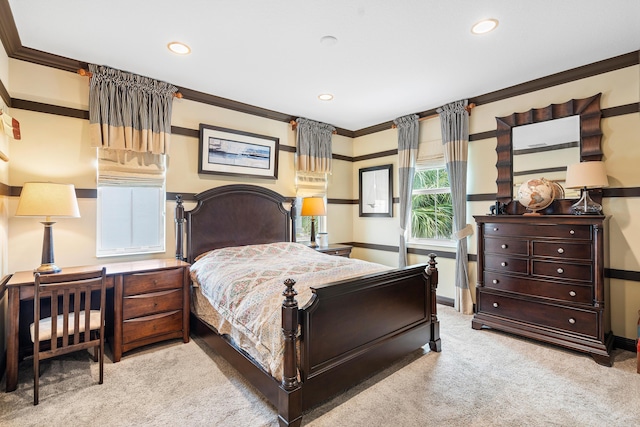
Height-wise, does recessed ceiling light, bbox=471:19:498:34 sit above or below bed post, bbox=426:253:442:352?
above

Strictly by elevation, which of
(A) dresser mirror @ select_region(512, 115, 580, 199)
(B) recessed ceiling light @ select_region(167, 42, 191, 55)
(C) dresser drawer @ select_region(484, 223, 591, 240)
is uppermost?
(B) recessed ceiling light @ select_region(167, 42, 191, 55)

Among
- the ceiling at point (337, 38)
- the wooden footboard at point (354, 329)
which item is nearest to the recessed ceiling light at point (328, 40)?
the ceiling at point (337, 38)

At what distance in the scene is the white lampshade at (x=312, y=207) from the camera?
4.51 m

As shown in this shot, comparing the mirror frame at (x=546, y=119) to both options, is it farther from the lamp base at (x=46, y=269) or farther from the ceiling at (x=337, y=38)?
the lamp base at (x=46, y=269)

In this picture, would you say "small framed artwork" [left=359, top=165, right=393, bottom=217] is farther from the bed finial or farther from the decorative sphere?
the bed finial

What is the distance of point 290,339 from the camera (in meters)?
1.90

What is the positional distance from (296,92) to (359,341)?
9.66 feet

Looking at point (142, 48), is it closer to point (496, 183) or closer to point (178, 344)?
point (178, 344)

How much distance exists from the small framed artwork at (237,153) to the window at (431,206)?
218 cm

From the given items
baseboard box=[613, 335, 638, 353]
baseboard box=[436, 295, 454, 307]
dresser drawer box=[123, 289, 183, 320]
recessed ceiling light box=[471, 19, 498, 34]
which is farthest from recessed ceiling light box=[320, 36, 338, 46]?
baseboard box=[613, 335, 638, 353]

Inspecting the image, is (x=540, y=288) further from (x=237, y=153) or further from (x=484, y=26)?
(x=237, y=153)

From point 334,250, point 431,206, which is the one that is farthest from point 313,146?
point 431,206

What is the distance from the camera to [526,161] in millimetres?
3537

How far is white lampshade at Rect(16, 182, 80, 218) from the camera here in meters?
2.46
